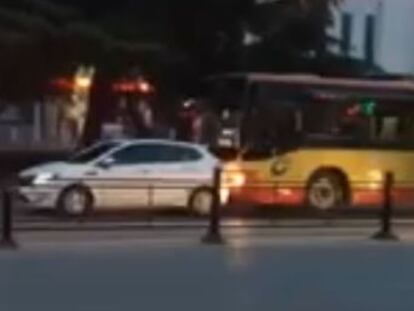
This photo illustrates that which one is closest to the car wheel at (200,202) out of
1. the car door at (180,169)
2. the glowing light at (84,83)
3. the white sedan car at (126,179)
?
the white sedan car at (126,179)

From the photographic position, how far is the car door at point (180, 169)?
93.3 feet

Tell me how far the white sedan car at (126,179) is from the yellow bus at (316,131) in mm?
1064

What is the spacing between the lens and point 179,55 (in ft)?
126

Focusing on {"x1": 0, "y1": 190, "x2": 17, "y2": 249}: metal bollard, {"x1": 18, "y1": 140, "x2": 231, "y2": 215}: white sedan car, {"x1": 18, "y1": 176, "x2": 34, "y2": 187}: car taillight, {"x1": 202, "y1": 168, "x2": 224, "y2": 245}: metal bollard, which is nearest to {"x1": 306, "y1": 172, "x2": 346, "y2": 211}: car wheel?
{"x1": 18, "y1": 140, "x2": 231, "y2": 215}: white sedan car

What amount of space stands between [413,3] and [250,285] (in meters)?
47.9

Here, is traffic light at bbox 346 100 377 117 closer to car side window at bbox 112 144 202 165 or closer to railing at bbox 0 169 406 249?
car side window at bbox 112 144 202 165

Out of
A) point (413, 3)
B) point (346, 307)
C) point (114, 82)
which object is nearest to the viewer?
point (346, 307)

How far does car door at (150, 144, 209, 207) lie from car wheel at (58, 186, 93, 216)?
1.68 metres

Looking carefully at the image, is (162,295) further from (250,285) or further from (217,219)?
(217,219)

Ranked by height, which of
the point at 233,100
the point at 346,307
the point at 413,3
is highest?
the point at 413,3

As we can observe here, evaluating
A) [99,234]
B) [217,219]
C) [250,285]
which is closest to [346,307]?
[250,285]

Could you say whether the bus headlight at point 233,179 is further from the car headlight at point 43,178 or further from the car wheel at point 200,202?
the car headlight at point 43,178

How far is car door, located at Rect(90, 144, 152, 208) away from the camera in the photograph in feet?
83.1

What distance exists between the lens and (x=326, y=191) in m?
31.3
